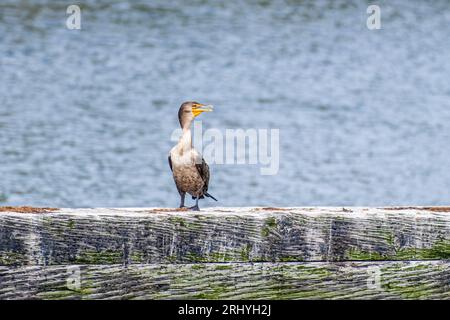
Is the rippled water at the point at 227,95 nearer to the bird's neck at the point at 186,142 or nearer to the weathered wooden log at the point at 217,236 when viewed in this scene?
the bird's neck at the point at 186,142

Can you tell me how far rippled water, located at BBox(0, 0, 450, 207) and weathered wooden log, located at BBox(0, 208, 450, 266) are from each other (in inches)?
386

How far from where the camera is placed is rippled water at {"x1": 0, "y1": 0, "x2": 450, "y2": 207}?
48.8ft

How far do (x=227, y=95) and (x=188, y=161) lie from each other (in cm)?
1510

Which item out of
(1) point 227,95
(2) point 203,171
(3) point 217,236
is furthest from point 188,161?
(1) point 227,95

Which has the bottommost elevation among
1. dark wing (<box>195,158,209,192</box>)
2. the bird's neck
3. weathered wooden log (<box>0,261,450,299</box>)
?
weathered wooden log (<box>0,261,450,299</box>)

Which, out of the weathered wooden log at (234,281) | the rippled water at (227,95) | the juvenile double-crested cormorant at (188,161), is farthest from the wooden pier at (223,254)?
the rippled water at (227,95)

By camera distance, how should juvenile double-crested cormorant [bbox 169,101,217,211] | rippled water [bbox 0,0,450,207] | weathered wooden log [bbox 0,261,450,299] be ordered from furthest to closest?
rippled water [bbox 0,0,450,207] → juvenile double-crested cormorant [bbox 169,101,217,211] → weathered wooden log [bbox 0,261,450,299]

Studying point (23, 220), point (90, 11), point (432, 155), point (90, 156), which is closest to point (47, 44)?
point (90, 11)

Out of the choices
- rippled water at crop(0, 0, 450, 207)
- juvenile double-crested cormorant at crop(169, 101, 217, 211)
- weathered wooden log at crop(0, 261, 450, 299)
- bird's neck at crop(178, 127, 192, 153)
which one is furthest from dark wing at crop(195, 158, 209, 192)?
rippled water at crop(0, 0, 450, 207)

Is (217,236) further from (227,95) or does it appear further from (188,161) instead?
(227,95)

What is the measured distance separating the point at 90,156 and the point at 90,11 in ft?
37.9

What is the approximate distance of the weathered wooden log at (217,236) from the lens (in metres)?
3.32

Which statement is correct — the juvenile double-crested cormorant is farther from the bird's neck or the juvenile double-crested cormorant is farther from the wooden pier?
the wooden pier
